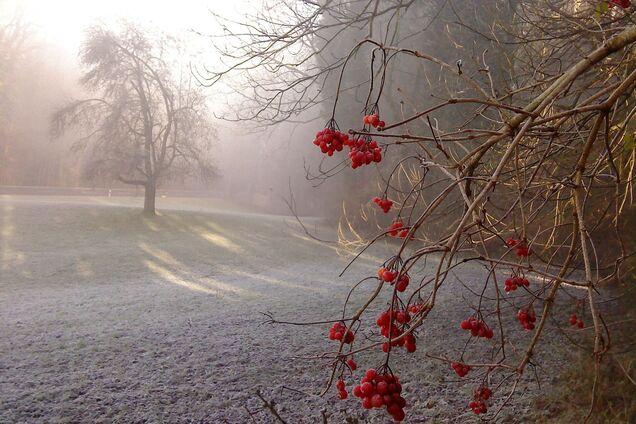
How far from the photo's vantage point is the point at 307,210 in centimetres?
2836

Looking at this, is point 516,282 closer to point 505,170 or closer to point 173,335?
point 505,170

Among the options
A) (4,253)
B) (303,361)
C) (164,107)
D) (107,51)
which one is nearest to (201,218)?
(164,107)

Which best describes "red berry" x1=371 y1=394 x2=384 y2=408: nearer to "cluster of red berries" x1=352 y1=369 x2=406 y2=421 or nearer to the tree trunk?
"cluster of red berries" x1=352 y1=369 x2=406 y2=421

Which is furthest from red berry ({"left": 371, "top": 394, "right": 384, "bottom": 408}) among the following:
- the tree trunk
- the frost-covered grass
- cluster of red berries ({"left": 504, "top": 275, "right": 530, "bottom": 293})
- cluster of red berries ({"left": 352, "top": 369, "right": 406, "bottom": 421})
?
the tree trunk

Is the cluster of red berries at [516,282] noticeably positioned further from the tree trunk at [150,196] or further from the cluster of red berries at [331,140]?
the tree trunk at [150,196]

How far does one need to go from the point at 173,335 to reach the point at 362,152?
189 inches

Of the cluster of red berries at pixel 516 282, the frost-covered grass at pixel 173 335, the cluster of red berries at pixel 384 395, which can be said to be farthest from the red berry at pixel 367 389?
the frost-covered grass at pixel 173 335

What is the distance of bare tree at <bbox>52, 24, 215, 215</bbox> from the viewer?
616 inches

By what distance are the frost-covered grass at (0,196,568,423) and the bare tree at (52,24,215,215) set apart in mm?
3696

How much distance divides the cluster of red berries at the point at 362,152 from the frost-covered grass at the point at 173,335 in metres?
1.52

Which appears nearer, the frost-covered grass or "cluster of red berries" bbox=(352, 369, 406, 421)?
"cluster of red berries" bbox=(352, 369, 406, 421)

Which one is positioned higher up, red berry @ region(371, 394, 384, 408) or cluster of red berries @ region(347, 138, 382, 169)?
cluster of red berries @ region(347, 138, 382, 169)

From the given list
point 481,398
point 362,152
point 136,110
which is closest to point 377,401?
point 362,152

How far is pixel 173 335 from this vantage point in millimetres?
5867
